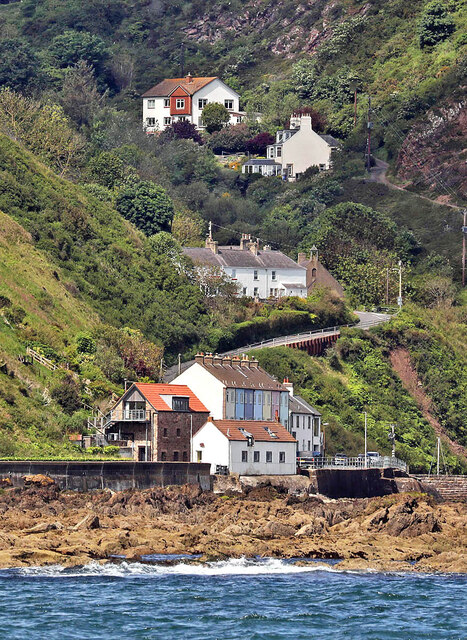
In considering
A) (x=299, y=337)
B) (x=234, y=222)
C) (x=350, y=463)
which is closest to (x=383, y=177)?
(x=234, y=222)

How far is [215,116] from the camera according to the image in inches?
6983

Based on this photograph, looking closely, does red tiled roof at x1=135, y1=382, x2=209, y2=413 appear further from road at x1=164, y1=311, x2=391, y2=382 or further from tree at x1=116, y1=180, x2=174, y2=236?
tree at x1=116, y1=180, x2=174, y2=236

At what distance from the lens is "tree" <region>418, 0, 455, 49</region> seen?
17625cm

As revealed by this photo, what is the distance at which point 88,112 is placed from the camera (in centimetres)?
16525

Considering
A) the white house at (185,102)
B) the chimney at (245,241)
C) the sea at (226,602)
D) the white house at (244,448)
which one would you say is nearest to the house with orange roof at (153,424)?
the white house at (244,448)

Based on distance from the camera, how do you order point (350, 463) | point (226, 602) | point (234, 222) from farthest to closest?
point (234, 222), point (350, 463), point (226, 602)

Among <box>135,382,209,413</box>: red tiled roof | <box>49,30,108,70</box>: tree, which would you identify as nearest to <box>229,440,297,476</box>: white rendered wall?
<box>135,382,209,413</box>: red tiled roof

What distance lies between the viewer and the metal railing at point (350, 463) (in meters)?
81.9

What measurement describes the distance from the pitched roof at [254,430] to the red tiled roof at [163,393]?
1.86 meters

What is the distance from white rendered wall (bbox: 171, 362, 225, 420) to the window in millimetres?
2092

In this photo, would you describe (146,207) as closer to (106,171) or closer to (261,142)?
(106,171)

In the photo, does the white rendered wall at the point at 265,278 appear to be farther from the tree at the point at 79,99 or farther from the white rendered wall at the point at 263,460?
the tree at the point at 79,99

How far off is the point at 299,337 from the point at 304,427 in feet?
72.5

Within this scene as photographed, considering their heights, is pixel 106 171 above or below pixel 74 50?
below
